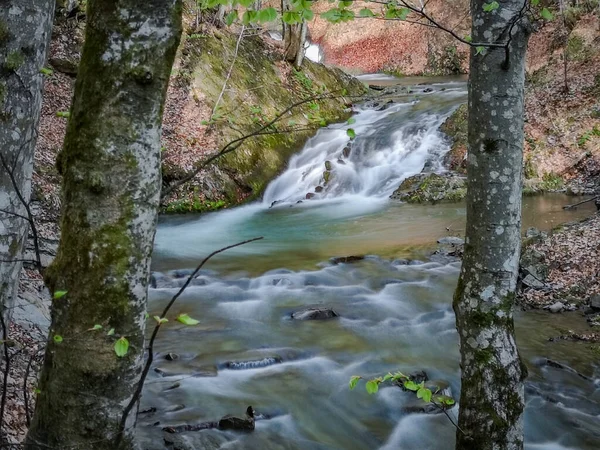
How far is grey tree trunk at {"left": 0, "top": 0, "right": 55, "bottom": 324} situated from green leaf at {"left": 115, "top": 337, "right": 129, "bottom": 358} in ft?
4.08

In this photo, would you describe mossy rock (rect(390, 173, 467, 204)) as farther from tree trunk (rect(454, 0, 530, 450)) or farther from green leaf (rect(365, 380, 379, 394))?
green leaf (rect(365, 380, 379, 394))

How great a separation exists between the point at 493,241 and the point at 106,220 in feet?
7.57

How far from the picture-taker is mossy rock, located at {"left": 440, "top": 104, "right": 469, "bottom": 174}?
16.9 meters

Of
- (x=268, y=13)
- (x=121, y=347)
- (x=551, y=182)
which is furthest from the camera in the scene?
(x=551, y=182)

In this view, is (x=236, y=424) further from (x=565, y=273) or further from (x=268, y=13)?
(x=565, y=273)

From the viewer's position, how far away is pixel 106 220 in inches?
82.9

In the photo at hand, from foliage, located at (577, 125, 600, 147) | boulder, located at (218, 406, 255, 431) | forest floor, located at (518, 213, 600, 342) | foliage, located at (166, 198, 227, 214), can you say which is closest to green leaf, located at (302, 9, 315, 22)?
boulder, located at (218, 406, 255, 431)

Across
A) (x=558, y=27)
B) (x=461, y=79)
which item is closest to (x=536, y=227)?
(x=558, y=27)

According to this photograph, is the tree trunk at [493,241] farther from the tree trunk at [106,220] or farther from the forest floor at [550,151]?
the forest floor at [550,151]

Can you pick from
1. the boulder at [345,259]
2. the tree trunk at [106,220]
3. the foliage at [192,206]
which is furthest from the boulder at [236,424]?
the foliage at [192,206]

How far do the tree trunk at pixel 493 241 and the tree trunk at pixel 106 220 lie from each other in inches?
79.9

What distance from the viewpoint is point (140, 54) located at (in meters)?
2.06

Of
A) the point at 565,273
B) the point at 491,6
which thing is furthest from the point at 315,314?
the point at 491,6

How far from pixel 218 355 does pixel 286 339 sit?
929 mm
